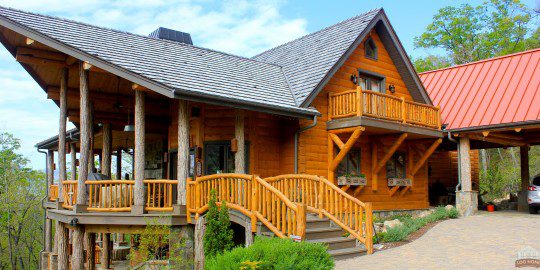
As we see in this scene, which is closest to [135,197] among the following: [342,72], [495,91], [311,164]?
[311,164]

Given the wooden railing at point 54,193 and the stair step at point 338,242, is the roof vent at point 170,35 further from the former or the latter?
the stair step at point 338,242

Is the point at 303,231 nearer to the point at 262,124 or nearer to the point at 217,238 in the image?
the point at 217,238

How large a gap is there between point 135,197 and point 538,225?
1121cm

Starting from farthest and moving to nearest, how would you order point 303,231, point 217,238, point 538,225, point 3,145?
1. point 3,145
2. point 538,225
3. point 217,238
4. point 303,231

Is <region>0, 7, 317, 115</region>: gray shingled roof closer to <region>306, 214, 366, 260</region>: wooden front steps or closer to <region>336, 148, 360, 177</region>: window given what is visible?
<region>336, 148, 360, 177</region>: window

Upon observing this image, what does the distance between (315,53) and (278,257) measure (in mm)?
11158

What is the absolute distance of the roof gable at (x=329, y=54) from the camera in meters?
15.5

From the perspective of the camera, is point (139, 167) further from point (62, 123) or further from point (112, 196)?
point (62, 123)

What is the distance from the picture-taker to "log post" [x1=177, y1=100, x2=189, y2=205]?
39.7 feet

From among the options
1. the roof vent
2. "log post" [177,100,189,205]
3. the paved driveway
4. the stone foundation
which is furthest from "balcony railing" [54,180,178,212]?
the stone foundation

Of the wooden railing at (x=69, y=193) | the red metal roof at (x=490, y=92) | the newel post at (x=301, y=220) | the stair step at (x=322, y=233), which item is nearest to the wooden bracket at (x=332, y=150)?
the stair step at (x=322, y=233)

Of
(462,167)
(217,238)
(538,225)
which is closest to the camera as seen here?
(217,238)

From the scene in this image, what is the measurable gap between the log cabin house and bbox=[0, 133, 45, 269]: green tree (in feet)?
59.5

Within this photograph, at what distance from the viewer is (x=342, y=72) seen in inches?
667
